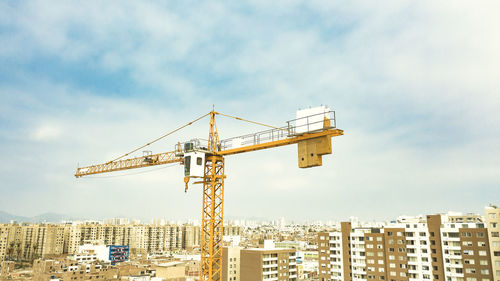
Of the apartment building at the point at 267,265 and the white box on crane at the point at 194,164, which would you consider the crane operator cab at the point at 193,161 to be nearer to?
the white box on crane at the point at 194,164

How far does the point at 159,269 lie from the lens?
47.3 m

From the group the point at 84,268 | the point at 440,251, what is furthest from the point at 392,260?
the point at 84,268

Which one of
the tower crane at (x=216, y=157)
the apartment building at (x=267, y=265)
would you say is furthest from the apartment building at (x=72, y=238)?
the tower crane at (x=216, y=157)

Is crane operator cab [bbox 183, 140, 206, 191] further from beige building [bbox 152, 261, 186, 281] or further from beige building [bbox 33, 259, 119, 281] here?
beige building [bbox 33, 259, 119, 281]

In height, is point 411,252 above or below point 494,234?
below

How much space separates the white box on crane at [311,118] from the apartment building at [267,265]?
31201 millimetres

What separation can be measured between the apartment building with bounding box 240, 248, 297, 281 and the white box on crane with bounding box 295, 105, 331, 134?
3120cm

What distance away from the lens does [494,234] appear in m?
33.2

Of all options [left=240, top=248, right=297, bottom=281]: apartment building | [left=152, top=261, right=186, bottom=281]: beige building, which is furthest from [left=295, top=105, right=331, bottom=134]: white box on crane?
[left=152, top=261, right=186, bottom=281]: beige building

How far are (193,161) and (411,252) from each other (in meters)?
29.6

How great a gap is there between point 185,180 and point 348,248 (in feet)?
97.8

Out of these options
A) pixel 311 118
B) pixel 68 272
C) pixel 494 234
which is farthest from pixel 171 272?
pixel 494 234

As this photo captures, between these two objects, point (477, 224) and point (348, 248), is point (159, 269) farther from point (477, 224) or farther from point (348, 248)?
point (477, 224)

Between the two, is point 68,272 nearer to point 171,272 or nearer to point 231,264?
point 171,272
